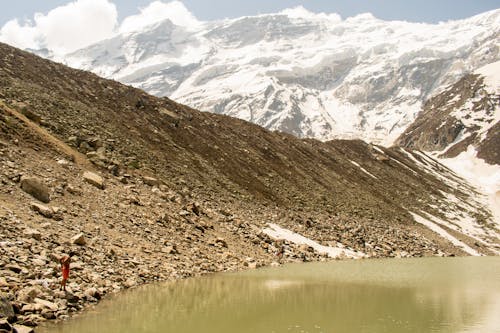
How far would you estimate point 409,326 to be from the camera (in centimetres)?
2020

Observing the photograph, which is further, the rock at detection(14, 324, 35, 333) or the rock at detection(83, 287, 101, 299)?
the rock at detection(83, 287, 101, 299)

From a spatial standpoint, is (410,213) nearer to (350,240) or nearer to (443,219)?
(443,219)

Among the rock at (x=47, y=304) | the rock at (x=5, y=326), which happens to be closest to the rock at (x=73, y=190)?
the rock at (x=47, y=304)

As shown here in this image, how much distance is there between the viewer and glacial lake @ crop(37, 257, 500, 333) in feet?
63.8

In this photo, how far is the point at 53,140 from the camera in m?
41.4

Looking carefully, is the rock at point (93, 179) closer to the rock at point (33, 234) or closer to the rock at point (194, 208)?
the rock at point (194, 208)

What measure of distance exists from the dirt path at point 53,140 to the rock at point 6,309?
967 inches

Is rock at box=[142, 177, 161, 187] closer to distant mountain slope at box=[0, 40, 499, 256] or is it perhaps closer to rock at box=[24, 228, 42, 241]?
distant mountain slope at box=[0, 40, 499, 256]

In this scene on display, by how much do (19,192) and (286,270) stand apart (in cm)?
1873

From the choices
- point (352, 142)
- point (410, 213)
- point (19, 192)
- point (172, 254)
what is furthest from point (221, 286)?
point (352, 142)

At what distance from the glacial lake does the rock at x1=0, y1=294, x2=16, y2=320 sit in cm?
108

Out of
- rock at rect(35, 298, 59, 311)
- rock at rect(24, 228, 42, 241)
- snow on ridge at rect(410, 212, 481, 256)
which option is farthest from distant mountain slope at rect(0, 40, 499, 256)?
rock at rect(35, 298, 59, 311)

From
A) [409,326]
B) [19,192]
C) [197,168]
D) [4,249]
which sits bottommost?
[409,326]

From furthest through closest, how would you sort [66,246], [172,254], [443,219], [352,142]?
[352,142], [443,219], [172,254], [66,246]
